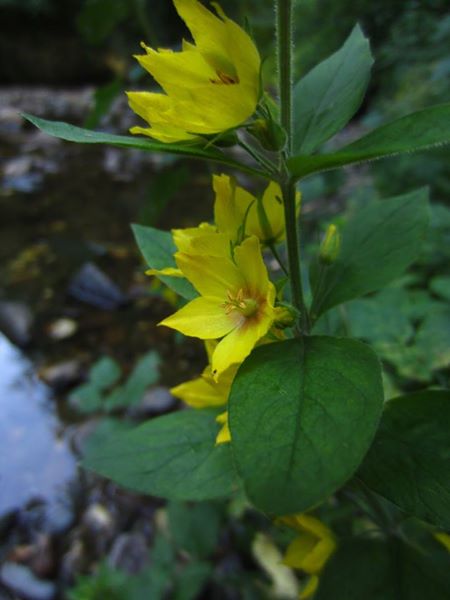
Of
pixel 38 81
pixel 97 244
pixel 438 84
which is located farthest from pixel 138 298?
pixel 38 81

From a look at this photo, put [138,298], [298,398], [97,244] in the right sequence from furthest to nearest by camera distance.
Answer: [97,244], [138,298], [298,398]

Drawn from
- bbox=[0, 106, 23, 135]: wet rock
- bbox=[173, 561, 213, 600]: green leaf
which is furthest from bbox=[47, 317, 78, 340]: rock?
bbox=[0, 106, 23, 135]: wet rock

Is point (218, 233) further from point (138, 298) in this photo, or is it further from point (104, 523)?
point (138, 298)

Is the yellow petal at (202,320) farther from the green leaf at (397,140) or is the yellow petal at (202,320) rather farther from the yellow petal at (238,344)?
the green leaf at (397,140)

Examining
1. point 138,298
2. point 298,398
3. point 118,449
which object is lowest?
point 138,298

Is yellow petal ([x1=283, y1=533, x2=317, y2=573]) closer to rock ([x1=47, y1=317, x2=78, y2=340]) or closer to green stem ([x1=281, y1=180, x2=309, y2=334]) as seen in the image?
green stem ([x1=281, y1=180, x2=309, y2=334])

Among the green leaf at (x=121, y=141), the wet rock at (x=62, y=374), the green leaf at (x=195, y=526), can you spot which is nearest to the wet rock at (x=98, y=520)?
the green leaf at (x=195, y=526)

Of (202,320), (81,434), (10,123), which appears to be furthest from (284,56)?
(10,123)
